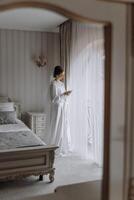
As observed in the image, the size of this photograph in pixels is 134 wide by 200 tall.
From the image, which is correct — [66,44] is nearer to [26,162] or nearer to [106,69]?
[26,162]

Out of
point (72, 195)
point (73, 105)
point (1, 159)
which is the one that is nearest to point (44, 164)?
point (1, 159)

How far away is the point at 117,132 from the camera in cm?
100

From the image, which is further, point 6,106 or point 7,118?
point 6,106

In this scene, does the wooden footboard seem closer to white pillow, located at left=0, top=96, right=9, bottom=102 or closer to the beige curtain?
the beige curtain

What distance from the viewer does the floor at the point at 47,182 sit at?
9.00 feet

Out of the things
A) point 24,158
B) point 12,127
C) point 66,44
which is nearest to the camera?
point 24,158

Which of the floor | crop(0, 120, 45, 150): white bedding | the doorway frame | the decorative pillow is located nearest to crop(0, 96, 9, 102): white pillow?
the decorative pillow

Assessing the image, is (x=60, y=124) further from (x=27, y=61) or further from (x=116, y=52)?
(x=116, y=52)

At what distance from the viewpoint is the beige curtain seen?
14.1ft

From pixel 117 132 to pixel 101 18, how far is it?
0.41m

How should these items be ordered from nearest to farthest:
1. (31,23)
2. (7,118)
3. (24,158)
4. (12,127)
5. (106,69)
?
1. (106,69)
2. (24,158)
3. (12,127)
4. (7,118)
5. (31,23)

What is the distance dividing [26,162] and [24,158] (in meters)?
0.05

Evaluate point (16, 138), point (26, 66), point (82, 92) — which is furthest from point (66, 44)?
point (16, 138)

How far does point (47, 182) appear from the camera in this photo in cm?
307
